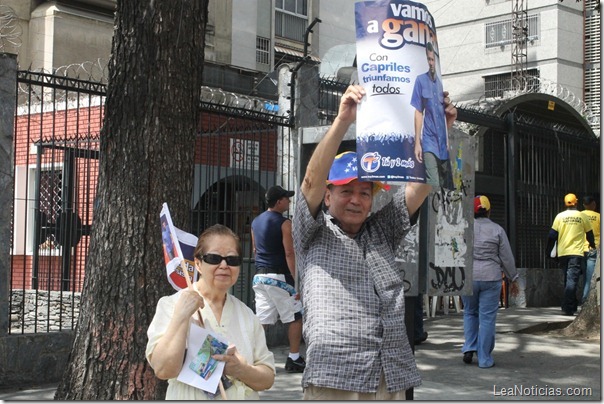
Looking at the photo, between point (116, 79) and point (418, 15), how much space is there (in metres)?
2.99

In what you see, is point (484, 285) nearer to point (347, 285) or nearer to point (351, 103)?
point (347, 285)

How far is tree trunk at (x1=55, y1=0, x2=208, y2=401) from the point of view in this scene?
6.00m

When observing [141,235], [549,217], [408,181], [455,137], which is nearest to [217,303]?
[408,181]

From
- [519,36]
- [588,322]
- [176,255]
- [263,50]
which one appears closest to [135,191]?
[176,255]

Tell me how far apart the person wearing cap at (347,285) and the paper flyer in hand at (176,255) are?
491 mm

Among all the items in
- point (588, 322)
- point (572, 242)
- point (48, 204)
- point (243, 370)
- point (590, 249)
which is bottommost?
point (588, 322)

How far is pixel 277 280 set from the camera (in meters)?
9.08

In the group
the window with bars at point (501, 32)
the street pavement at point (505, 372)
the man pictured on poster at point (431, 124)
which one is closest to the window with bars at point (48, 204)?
the street pavement at point (505, 372)

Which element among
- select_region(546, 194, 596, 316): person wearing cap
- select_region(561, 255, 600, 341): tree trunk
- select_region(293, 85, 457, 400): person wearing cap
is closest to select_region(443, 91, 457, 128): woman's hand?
select_region(293, 85, 457, 400): person wearing cap

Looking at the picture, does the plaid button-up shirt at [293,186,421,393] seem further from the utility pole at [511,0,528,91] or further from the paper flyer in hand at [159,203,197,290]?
the utility pole at [511,0,528,91]

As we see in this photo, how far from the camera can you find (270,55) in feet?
106

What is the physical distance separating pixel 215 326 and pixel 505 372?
609 centimetres

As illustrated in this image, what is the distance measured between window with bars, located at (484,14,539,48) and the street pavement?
33.4m

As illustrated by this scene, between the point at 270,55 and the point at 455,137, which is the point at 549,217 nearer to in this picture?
the point at 455,137
